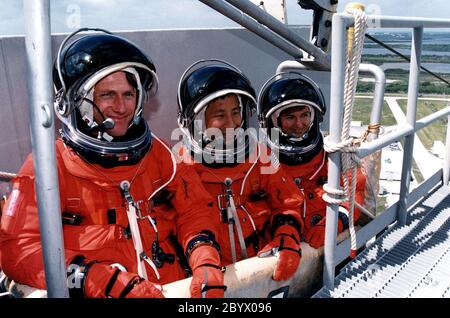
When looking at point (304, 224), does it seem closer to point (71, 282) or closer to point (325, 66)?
point (325, 66)

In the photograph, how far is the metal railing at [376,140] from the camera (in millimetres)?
1586

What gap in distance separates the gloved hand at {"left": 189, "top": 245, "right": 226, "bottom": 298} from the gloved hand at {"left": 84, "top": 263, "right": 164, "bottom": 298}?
170 mm

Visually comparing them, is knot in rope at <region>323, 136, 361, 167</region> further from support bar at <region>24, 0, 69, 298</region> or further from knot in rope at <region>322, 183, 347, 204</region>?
support bar at <region>24, 0, 69, 298</region>

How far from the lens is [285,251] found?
1.91 m

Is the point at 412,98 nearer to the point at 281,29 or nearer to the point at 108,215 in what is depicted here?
the point at 281,29

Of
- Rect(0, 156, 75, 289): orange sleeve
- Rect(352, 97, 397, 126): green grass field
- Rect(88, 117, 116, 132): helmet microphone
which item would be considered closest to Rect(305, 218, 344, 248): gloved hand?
Rect(352, 97, 397, 126): green grass field

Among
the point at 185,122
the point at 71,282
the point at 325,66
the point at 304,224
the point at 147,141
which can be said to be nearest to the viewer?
the point at 71,282

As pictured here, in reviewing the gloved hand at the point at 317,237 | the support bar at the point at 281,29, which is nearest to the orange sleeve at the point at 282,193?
the gloved hand at the point at 317,237

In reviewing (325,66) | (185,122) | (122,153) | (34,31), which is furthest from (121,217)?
(325,66)

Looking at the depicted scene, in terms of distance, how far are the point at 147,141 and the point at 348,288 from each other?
1.19 metres

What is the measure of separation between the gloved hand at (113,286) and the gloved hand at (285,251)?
587 millimetres

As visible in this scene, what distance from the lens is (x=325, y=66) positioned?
9.23 feet
